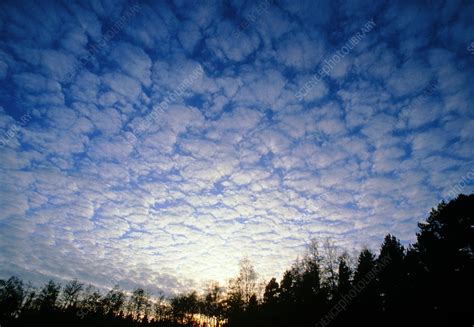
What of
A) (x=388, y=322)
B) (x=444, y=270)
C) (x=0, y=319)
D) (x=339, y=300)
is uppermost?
(x=444, y=270)

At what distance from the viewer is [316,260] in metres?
43.2

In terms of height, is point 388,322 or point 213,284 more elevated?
point 213,284

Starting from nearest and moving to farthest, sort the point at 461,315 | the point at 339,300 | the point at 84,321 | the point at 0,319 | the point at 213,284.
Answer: the point at 461,315 < the point at 339,300 < the point at 0,319 < the point at 84,321 < the point at 213,284

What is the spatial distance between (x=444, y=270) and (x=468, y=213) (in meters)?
5.00

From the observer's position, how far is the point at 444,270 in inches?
840

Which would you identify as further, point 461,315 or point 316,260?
point 316,260

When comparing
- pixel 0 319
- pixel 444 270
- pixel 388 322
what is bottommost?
pixel 0 319

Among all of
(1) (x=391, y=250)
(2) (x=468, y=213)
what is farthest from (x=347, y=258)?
(2) (x=468, y=213)

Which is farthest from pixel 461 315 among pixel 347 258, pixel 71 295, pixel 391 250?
pixel 71 295

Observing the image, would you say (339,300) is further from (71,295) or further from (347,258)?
(71,295)

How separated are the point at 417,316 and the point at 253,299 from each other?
88.5 ft

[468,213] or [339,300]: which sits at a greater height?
[468,213]

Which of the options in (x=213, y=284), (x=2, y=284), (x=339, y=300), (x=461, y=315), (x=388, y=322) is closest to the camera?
(x=461, y=315)

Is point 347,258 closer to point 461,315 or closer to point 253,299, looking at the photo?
point 253,299
